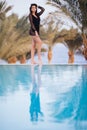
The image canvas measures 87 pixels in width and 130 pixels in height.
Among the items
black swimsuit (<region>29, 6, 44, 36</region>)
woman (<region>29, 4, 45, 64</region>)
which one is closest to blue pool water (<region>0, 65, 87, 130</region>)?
woman (<region>29, 4, 45, 64</region>)

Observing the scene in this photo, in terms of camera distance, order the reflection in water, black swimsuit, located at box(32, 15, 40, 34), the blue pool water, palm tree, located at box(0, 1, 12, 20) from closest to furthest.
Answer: the blue pool water → the reflection in water → black swimsuit, located at box(32, 15, 40, 34) → palm tree, located at box(0, 1, 12, 20)

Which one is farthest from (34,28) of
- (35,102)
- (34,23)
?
(35,102)

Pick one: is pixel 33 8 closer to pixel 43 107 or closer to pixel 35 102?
pixel 35 102

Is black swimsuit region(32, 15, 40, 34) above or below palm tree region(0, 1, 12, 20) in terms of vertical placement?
below

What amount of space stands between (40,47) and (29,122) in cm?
739

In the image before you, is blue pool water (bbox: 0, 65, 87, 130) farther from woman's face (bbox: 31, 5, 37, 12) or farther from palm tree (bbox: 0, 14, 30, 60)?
woman's face (bbox: 31, 5, 37, 12)

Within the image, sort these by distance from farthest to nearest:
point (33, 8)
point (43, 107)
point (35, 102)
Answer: point (33, 8), point (35, 102), point (43, 107)

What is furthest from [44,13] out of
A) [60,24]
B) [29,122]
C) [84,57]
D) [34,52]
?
[29,122]

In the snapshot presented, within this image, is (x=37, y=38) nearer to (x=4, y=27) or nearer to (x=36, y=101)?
(x=4, y=27)

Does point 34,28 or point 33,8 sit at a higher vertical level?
point 33,8

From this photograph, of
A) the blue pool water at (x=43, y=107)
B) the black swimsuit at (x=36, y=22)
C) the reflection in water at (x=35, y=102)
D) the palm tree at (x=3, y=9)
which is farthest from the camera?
the palm tree at (x=3, y=9)

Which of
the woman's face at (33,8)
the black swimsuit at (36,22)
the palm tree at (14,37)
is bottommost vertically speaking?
the palm tree at (14,37)

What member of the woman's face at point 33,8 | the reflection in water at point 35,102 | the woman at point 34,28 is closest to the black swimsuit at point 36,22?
the woman at point 34,28

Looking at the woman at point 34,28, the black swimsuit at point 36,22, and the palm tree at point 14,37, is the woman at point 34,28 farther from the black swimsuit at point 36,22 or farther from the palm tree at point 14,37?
the palm tree at point 14,37
